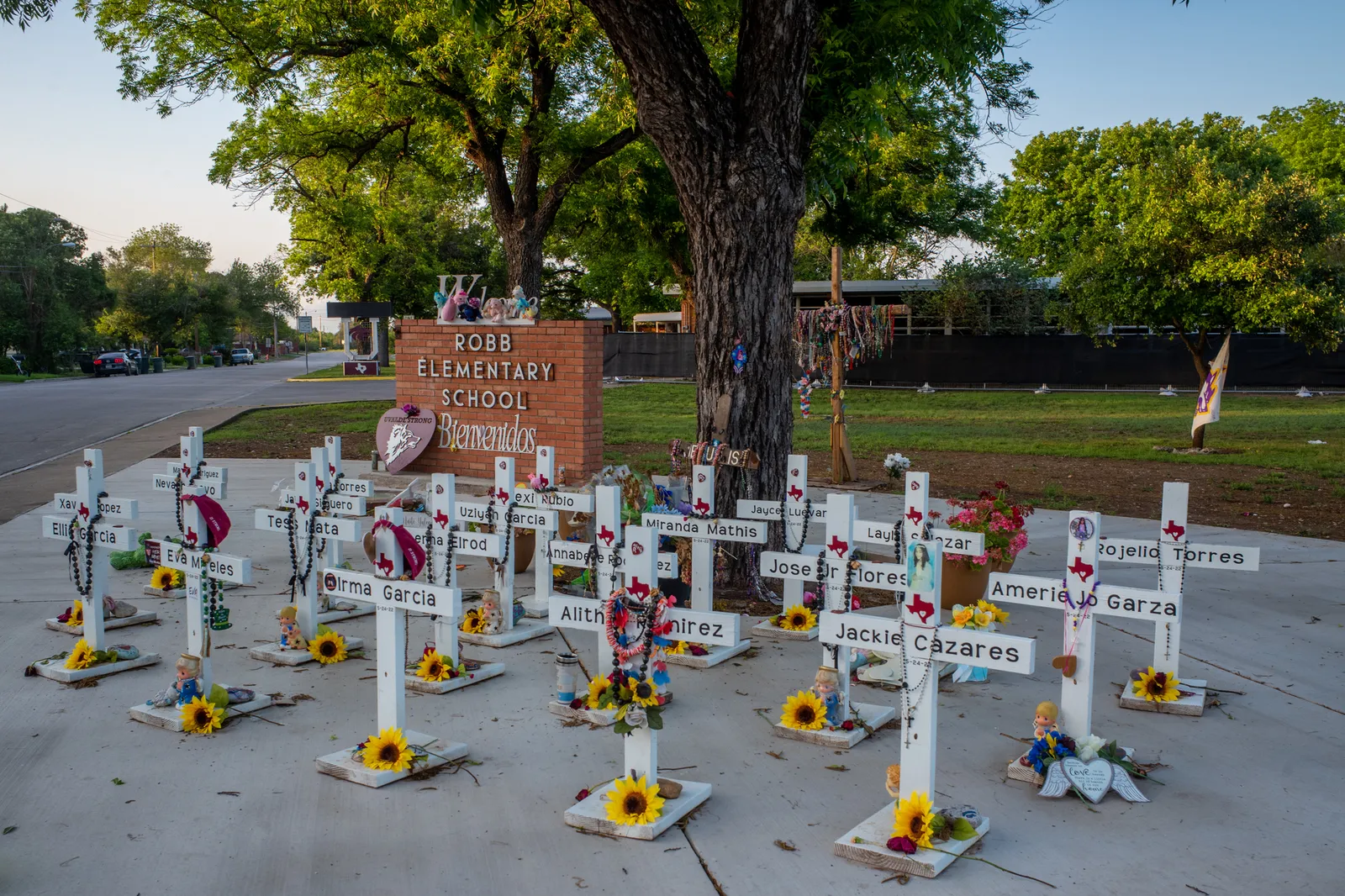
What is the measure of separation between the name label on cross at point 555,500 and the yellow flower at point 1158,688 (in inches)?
138

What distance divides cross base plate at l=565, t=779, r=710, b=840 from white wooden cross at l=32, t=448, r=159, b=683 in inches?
127

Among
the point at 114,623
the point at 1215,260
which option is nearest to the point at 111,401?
the point at 114,623

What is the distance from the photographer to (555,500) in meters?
7.26

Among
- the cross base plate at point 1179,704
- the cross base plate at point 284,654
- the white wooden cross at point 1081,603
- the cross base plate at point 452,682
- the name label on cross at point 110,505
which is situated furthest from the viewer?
the cross base plate at point 284,654

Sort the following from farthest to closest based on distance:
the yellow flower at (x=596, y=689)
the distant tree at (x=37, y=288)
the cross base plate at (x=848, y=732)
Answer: the distant tree at (x=37, y=288), the cross base plate at (x=848, y=732), the yellow flower at (x=596, y=689)

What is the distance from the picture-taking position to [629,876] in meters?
3.76

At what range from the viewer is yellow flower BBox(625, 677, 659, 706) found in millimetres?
4129

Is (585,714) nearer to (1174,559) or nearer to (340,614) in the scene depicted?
(340,614)

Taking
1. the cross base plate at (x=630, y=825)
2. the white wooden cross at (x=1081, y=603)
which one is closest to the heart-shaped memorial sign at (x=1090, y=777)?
the white wooden cross at (x=1081, y=603)

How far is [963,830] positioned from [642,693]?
1.30 m

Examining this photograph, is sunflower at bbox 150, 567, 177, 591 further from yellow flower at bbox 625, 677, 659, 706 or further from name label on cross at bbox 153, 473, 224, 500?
yellow flower at bbox 625, 677, 659, 706

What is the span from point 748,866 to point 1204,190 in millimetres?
16753

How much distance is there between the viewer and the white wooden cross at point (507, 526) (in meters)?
6.79

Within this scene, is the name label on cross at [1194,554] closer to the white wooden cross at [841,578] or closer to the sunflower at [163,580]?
the white wooden cross at [841,578]
